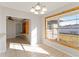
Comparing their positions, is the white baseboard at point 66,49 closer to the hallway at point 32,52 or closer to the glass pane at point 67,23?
the hallway at point 32,52

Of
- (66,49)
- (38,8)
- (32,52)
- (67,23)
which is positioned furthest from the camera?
(67,23)

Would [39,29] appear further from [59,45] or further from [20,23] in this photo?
[20,23]

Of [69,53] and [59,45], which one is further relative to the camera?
[59,45]

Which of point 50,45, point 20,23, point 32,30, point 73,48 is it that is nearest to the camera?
point 73,48

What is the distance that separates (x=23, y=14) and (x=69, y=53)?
387cm

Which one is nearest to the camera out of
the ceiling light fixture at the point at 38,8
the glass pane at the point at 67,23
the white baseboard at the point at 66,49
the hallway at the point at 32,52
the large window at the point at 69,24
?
the ceiling light fixture at the point at 38,8

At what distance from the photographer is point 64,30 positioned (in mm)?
6223

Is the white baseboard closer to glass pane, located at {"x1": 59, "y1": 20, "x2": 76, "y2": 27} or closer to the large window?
the large window

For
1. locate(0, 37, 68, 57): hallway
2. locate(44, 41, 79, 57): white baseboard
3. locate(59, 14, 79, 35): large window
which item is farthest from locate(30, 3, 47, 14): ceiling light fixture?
locate(44, 41, 79, 57): white baseboard

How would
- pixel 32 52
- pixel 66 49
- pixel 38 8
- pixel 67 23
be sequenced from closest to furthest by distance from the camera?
pixel 38 8 < pixel 66 49 < pixel 32 52 < pixel 67 23

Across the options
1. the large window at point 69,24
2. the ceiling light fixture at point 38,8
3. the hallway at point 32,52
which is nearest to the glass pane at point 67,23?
the large window at point 69,24

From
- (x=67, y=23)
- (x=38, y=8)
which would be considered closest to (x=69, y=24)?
(x=67, y=23)

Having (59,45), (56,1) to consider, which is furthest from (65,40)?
(56,1)

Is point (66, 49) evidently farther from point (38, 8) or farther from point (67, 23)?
point (38, 8)
